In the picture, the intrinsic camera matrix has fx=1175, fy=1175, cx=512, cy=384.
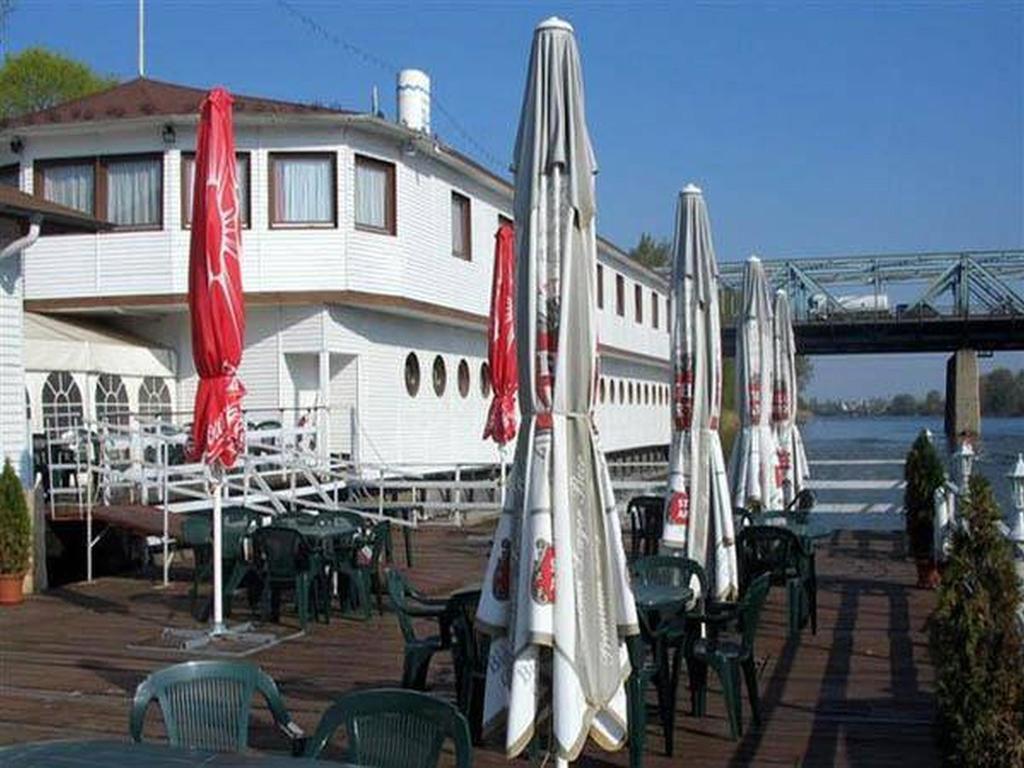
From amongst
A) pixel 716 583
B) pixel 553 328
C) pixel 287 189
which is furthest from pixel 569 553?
pixel 287 189

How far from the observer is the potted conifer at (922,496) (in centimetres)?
1211

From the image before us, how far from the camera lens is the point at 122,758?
333 cm

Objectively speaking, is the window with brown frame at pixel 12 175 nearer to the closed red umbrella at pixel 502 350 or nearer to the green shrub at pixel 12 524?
the closed red umbrella at pixel 502 350

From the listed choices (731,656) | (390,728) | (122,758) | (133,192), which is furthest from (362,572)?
(133,192)

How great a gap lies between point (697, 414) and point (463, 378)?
1434 cm

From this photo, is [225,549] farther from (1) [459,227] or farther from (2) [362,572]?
(1) [459,227]

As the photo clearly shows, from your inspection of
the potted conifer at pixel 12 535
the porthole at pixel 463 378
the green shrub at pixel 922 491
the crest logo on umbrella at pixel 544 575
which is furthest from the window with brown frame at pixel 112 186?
the crest logo on umbrella at pixel 544 575

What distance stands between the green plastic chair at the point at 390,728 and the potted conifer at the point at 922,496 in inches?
362

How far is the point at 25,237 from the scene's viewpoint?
12023mm

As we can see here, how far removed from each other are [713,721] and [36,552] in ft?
26.4

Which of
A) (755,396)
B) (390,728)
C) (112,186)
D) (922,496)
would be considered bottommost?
(390,728)

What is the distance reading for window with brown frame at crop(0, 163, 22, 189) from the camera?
18.4 meters

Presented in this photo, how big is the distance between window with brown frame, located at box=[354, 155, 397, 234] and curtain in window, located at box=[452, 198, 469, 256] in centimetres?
264

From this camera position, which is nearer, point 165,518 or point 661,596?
point 661,596
